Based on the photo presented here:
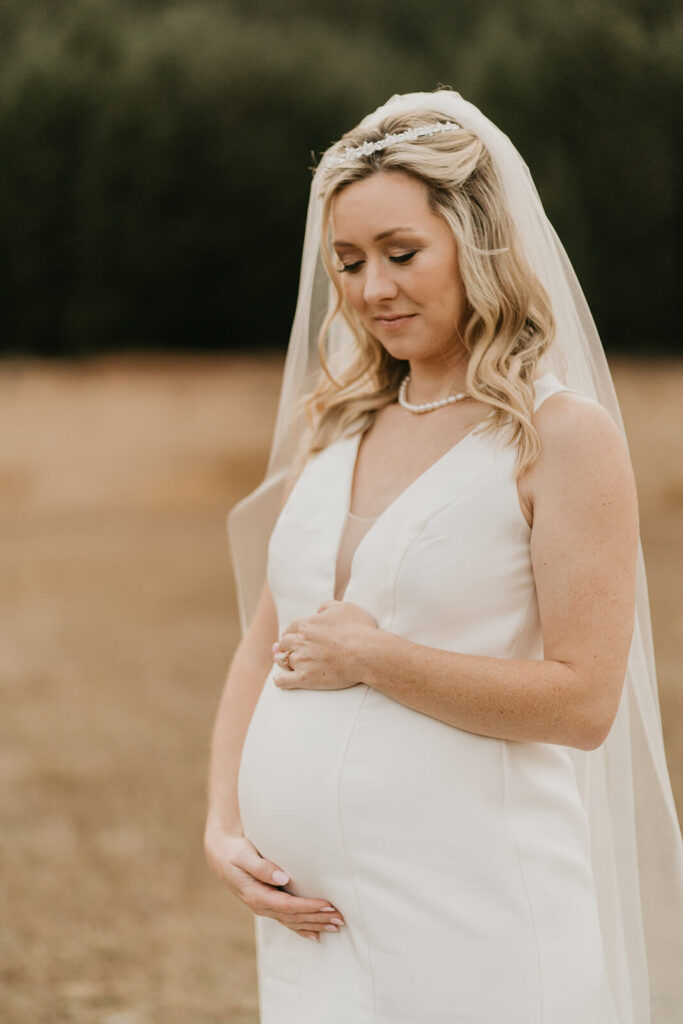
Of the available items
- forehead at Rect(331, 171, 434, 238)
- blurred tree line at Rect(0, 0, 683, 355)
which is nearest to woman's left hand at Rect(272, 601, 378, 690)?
forehead at Rect(331, 171, 434, 238)

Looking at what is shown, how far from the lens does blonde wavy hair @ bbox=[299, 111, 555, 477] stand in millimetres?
1465

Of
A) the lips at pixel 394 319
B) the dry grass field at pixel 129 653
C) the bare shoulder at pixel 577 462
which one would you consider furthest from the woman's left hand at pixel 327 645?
the dry grass field at pixel 129 653

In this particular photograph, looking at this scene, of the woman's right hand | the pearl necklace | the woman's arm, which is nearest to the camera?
the woman's arm

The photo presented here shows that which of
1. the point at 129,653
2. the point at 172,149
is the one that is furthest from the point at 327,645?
the point at 172,149

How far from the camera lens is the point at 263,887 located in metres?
1.50

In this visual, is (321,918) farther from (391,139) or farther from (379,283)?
(391,139)

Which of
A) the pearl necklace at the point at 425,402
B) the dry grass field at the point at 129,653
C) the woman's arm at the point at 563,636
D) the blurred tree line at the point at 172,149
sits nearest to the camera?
the woman's arm at the point at 563,636

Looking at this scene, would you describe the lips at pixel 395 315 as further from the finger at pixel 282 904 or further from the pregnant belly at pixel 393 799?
the finger at pixel 282 904

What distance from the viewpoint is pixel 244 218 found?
648cm

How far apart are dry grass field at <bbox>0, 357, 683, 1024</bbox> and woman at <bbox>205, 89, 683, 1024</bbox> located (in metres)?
1.97

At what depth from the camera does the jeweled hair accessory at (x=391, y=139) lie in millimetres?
1506

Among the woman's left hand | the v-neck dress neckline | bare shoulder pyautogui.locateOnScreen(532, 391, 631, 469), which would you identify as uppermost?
bare shoulder pyautogui.locateOnScreen(532, 391, 631, 469)

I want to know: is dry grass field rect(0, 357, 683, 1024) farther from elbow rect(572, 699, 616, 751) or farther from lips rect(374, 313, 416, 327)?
lips rect(374, 313, 416, 327)

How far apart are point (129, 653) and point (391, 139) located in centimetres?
539
